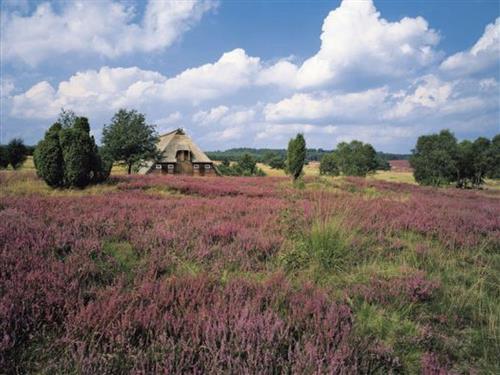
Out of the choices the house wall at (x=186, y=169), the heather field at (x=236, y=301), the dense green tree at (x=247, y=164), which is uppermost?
the dense green tree at (x=247, y=164)

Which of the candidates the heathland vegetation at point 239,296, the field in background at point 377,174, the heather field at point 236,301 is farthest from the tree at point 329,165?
the heather field at point 236,301

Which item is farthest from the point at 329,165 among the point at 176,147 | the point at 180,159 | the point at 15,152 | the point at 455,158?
the point at 15,152

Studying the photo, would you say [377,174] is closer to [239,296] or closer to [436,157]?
[436,157]

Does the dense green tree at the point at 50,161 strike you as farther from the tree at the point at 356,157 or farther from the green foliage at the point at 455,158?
the tree at the point at 356,157

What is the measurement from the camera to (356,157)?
89.9 meters

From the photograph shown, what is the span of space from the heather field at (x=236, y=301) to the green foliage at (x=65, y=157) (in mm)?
7421

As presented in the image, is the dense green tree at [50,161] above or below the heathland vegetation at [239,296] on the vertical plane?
above

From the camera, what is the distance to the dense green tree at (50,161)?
1236 centimetres

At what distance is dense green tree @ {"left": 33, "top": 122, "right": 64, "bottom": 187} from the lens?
12.4 m

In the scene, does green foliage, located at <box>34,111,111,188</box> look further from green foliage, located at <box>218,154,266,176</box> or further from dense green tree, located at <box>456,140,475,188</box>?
dense green tree, located at <box>456,140,475,188</box>

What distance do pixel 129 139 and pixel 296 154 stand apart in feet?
63.4

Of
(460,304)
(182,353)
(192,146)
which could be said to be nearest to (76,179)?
(182,353)

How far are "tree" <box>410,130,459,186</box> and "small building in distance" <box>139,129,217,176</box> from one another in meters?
41.7

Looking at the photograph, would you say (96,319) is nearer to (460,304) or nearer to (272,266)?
(272,266)
